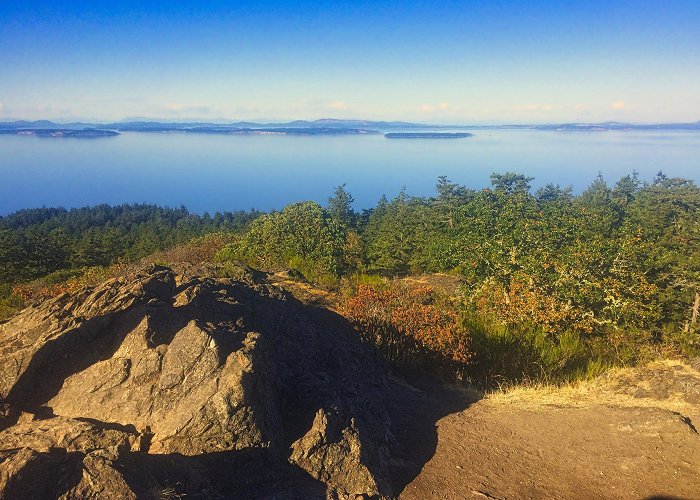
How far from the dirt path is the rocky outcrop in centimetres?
95

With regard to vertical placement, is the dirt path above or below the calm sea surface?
above

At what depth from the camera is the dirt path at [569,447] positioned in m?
5.36

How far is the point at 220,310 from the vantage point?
6211 mm

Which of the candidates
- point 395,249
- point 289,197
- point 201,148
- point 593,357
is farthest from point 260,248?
point 201,148

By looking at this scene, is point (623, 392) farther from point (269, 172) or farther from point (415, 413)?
point (269, 172)

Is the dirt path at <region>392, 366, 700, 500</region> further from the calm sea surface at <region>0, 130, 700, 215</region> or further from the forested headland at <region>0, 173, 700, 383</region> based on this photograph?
the calm sea surface at <region>0, 130, 700, 215</region>

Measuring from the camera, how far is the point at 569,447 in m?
6.16

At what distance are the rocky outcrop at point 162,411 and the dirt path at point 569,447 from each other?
95 centimetres

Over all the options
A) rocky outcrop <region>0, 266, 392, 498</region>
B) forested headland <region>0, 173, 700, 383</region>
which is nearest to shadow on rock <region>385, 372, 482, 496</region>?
rocky outcrop <region>0, 266, 392, 498</region>

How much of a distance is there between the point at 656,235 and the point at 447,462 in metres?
11.7

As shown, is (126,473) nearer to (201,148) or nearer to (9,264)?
(9,264)

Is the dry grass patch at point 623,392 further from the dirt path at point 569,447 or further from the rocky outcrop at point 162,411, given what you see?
the rocky outcrop at point 162,411

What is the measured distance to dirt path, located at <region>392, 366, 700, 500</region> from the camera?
17.6 feet

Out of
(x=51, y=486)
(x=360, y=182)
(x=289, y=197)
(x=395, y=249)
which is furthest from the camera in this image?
(x=360, y=182)
